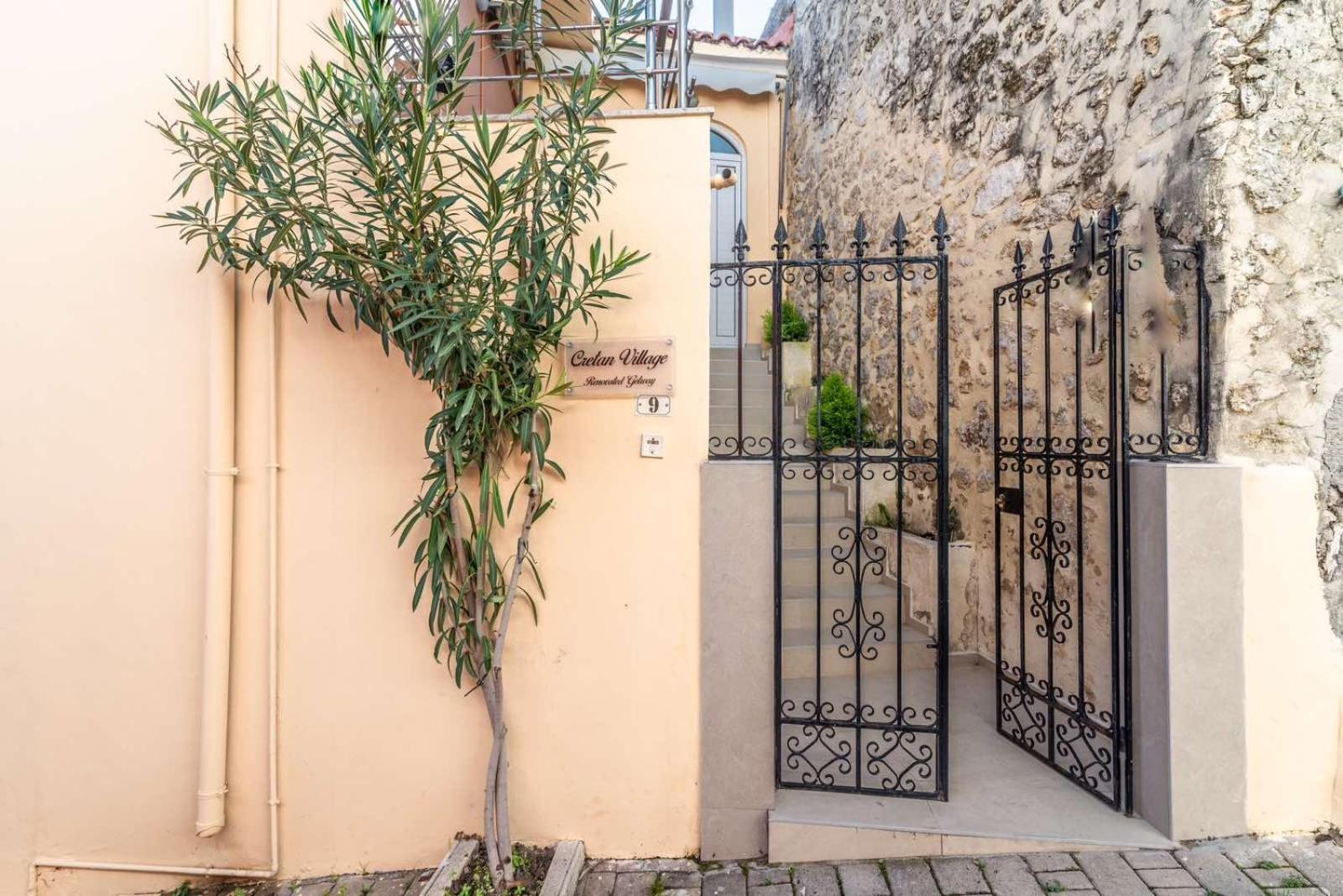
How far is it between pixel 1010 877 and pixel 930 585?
1611mm

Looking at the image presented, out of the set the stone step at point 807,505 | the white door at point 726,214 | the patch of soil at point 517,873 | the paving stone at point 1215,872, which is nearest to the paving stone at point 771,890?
the patch of soil at point 517,873

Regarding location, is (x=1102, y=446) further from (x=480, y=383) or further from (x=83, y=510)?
(x=83, y=510)

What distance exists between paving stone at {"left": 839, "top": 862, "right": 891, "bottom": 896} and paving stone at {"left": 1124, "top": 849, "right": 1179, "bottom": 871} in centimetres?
91

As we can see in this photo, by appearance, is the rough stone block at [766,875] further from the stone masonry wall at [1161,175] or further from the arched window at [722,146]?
the arched window at [722,146]

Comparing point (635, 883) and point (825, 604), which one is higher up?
point (825, 604)

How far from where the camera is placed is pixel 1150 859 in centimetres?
218

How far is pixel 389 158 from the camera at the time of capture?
6.70 feet

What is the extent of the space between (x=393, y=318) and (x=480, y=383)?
48cm

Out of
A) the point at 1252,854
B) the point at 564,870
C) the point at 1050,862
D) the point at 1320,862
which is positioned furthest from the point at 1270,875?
the point at 564,870

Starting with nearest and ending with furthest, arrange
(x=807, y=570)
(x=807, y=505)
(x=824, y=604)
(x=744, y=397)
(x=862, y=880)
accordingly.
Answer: (x=862, y=880) < (x=824, y=604) < (x=807, y=570) < (x=807, y=505) < (x=744, y=397)

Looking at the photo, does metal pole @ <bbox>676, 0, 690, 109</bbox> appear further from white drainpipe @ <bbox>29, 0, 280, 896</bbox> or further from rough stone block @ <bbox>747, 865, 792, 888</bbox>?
rough stone block @ <bbox>747, 865, 792, 888</bbox>

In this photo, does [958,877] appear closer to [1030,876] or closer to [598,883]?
[1030,876]

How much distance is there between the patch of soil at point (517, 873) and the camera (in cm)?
223

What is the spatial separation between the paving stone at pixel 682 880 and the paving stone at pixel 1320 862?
2.16 metres
